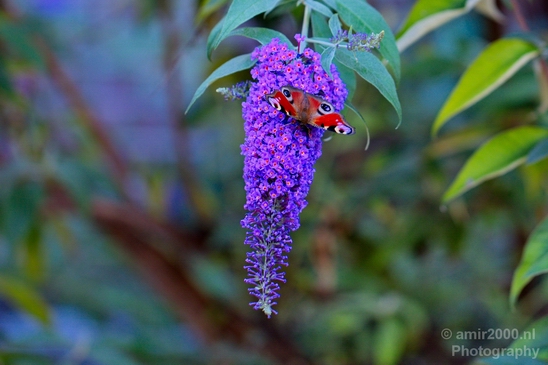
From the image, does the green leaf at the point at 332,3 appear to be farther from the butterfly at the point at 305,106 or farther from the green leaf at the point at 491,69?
the green leaf at the point at 491,69

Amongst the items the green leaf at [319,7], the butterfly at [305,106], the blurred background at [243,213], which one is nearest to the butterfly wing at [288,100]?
the butterfly at [305,106]

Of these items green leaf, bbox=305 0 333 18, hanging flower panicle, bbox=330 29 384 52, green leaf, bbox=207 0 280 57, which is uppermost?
green leaf, bbox=305 0 333 18

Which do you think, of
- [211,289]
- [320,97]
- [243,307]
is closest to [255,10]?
[320,97]

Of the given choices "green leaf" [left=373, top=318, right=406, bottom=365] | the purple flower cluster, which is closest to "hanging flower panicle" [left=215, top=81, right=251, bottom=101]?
the purple flower cluster

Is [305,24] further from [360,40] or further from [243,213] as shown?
[243,213]

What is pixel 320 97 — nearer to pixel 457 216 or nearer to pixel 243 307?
pixel 457 216

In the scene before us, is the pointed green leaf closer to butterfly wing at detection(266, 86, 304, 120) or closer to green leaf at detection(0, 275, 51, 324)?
butterfly wing at detection(266, 86, 304, 120)

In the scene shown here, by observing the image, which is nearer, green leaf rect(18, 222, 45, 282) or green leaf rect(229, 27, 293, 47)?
green leaf rect(229, 27, 293, 47)
